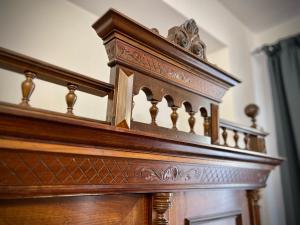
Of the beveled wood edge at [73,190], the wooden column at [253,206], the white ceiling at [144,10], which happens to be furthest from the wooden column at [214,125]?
the white ceiling at [144,10]

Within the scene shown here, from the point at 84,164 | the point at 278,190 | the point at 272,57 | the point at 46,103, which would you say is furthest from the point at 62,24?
the point at 278,190

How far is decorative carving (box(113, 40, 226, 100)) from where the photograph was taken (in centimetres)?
59

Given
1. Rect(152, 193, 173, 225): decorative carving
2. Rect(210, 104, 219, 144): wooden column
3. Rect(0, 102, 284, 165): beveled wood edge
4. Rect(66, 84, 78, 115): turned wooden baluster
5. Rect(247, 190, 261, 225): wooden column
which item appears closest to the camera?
Rect(0, 102, 284, 165): beveled wood edge

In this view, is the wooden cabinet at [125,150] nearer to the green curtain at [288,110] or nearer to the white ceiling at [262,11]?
the green curtain at [288,110]

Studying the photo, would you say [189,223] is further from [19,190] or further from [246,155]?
[19,190]

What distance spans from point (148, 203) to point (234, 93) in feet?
4.01

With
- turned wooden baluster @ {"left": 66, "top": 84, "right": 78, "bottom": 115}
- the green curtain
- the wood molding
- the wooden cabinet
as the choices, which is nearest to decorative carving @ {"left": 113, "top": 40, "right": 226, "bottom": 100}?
the wooden cabinet

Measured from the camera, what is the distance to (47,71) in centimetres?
47

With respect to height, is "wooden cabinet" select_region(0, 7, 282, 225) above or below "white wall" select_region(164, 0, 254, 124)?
below

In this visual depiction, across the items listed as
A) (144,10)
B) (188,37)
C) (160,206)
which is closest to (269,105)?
(144,10)

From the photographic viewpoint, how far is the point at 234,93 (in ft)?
5.33

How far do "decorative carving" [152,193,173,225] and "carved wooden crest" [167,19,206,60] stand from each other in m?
0.45

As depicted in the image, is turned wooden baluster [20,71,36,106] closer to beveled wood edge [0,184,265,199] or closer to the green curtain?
beveled wood edge [0,184,265,199]

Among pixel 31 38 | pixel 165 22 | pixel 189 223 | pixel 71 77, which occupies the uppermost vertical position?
pixel 165 22
